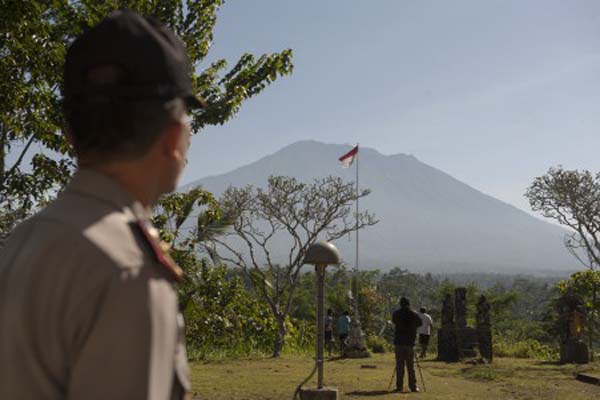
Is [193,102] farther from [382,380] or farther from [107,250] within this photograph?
[382,380]

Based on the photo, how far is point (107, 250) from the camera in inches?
39.8

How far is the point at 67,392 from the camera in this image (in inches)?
39.8

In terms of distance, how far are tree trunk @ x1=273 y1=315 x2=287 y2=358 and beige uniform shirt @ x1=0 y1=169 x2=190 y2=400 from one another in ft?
75.0

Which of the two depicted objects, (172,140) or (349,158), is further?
(349,158)

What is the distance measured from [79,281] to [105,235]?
0.09m

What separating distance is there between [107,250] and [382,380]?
14946 mm

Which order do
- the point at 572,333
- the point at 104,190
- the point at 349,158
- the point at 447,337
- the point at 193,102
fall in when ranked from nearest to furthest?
the point at 104,190
the point at 193,102
the point at 572,333
the point at 447,337
the point at 349,158

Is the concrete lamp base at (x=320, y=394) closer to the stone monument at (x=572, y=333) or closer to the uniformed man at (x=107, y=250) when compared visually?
the uniformed man at (x=107, y=250)

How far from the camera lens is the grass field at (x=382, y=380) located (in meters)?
13.0

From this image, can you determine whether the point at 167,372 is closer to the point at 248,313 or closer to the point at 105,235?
the point at 105,235

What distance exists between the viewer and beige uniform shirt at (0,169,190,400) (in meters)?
0.96

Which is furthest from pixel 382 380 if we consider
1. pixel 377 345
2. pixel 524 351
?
pixel 524 351

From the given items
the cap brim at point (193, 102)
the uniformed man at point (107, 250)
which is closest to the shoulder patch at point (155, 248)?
the uniformed man at point (107, 250)

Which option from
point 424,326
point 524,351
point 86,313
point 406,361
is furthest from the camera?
A: point 524,351
